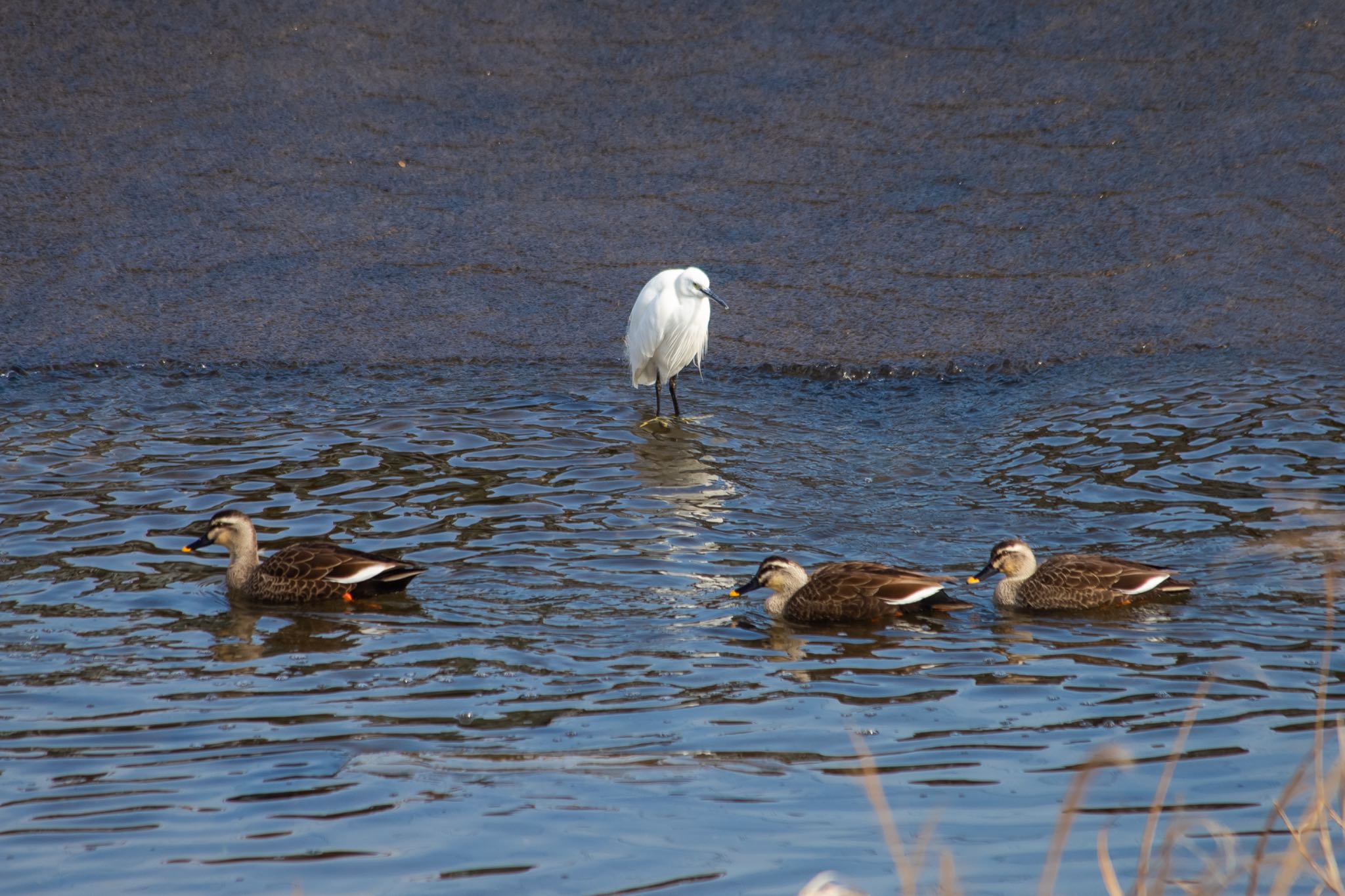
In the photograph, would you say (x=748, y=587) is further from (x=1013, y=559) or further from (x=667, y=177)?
(x=667, y=177)

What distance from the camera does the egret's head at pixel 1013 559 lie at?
25.1 feet

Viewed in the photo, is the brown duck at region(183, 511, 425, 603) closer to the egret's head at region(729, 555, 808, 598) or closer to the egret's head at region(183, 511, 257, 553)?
the egret's head at region(183, 511, 257, 553)

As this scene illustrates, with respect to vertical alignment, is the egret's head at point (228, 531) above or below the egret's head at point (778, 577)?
above

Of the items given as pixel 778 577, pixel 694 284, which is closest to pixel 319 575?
pixel 778 577

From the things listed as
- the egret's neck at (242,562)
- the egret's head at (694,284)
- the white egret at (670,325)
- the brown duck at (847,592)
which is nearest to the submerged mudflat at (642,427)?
the brown duck at (847,592)

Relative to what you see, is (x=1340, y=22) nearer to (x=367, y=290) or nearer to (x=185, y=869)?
(x=367, y=290)

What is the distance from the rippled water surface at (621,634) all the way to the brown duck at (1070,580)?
126 millimetres

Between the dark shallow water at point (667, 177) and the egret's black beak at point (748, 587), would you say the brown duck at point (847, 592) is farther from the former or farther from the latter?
the dark shallow water at point (667, 177)

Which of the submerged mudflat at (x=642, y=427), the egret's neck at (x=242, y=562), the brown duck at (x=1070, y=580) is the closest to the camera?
the submerged mudflat at (x=642, y=427)

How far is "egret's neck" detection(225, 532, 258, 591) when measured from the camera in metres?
7.93

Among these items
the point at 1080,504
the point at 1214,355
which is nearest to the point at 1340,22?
the point at 1214,355

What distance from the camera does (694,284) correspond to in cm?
1213

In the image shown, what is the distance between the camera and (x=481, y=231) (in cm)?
1430

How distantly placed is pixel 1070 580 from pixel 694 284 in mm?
5427
